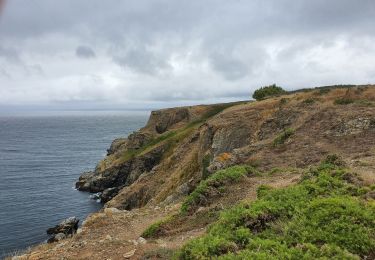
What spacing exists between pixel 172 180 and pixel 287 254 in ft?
128

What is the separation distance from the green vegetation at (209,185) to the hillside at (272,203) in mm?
53

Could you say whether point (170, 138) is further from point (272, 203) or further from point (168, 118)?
point (272, 203)

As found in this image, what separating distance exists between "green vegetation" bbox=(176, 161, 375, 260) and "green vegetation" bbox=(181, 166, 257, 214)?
17.6ft

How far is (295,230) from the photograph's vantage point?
37.6 ft

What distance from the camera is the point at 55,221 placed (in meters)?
55.1

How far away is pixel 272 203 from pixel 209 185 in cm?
686

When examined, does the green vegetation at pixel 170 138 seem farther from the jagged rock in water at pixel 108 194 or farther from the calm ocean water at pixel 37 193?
the calm ocean water at pixel 37 193

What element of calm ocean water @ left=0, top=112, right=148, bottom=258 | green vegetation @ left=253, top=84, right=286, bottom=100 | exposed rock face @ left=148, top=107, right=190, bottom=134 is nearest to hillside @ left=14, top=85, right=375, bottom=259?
calm ocean water @ left=0, top=112, right=148, bottom=258

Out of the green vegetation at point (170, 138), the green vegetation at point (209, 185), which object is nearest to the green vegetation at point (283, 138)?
the green vegetation at point (209, 185)

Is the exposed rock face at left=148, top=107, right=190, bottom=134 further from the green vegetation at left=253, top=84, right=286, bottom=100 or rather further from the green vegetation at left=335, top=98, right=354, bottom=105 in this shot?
the green vegetation at left=335, top=98, right=354, bottom=105

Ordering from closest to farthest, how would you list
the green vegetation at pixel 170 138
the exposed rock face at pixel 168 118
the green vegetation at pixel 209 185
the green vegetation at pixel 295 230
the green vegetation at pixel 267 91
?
1. the green vegetation at pixel 295 230
2. the green vegetation at pixel 209 185
3. the green vegetation at pixel 170 138
4. the green vegetation at pixel 267 91
5. the exposed rock face at pixel 168 118

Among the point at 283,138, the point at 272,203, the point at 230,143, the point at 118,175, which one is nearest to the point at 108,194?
the point at 118,175

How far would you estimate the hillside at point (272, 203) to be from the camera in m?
11.1

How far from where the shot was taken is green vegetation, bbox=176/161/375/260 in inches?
405
